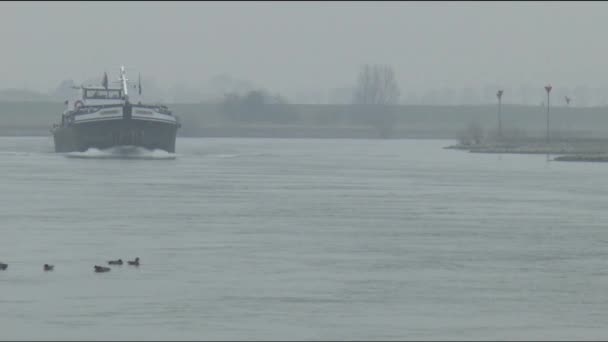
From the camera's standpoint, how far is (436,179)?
74.7 meters

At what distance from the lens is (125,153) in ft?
335

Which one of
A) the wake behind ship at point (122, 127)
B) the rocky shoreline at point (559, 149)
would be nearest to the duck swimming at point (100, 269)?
the wake behind ship at point (122, 127)

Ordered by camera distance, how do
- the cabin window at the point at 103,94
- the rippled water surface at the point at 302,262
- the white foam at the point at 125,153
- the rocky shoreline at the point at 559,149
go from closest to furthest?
the rippled water surface at the point at 302,262 → the white foam at the point at 125,153 → the rocky shoreline at the point at 559,149 → the cabin window at the point at 103,94

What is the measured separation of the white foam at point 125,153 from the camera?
101606 mm

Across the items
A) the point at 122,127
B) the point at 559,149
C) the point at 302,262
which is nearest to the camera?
the point at 302,262

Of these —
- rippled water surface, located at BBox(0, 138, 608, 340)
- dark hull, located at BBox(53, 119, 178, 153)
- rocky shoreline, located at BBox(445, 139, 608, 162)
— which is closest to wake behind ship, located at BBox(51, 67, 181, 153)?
dark hull, located at BBox(53, 119, 178, 153)

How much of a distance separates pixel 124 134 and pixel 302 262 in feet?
229

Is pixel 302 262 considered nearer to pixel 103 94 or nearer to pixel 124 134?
pixel 124 134

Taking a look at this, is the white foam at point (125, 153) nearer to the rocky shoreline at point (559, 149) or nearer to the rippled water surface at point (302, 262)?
the rocky shoreline at point (559, 149)

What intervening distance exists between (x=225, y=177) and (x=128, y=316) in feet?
165

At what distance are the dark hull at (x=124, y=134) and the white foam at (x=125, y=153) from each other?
0.29 metres

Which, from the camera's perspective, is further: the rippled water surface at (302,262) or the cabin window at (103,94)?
the cabin window at (103,94)

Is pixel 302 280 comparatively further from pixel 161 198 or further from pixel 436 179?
pixel 436 179

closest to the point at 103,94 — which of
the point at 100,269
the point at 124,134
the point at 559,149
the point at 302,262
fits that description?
the point at 124,134
